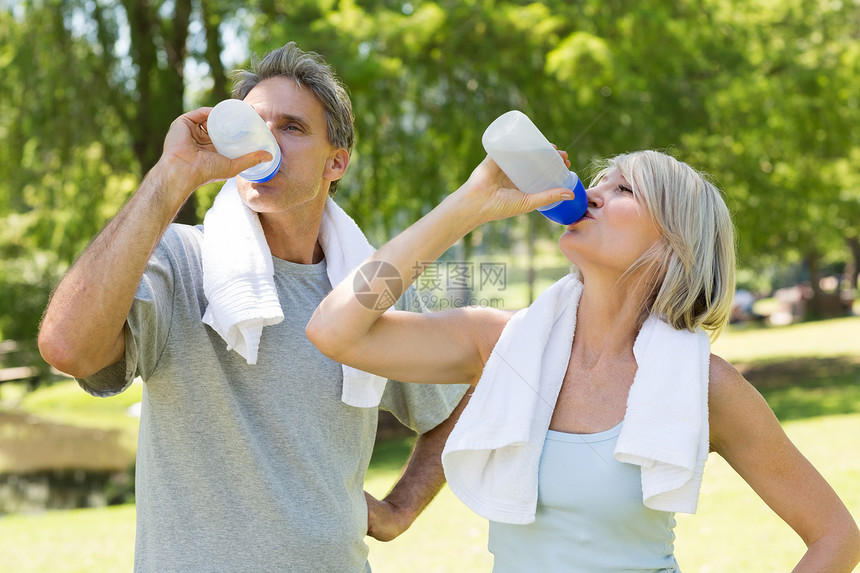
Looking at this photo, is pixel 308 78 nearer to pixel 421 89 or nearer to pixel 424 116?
pixel 421 89

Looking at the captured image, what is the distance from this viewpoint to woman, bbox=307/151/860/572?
188cm

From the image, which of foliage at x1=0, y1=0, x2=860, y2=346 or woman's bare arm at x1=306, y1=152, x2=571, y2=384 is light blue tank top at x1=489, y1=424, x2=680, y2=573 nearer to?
woman's bare arm at x1=306, y1=152, x2=571, y2=384

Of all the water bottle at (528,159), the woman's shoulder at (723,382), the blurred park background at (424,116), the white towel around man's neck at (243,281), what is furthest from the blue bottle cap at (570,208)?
the blurred park background at (424,116)

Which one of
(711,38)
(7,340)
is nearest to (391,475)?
(711,38)

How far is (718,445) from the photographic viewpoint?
6.66 ft

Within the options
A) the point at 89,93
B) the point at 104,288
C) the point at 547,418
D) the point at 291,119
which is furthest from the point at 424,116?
the point at 104,288

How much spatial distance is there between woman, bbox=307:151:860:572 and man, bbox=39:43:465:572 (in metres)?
0.31

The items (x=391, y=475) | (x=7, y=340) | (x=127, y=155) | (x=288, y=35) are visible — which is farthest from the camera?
(x=7, y=340)

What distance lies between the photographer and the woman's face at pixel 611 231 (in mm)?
2035

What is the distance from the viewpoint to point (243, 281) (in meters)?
2.08

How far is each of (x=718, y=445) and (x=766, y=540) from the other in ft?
15.3

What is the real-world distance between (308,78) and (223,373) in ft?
2.93

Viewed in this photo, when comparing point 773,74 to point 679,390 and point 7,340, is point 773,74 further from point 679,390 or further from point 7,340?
point 7,340

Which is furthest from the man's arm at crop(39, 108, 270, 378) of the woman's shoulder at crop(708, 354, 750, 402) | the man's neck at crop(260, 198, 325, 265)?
the woman's shoulder at crop(708, 354, 750, 402)
